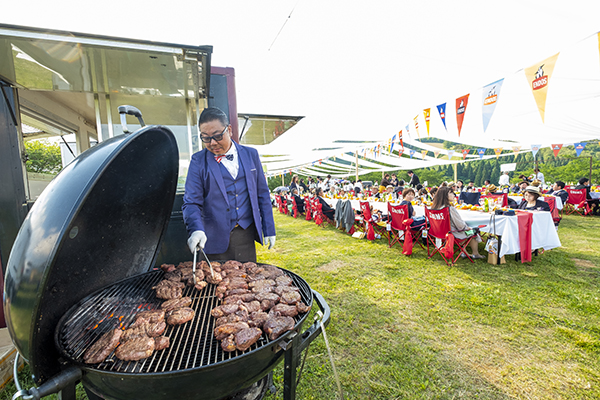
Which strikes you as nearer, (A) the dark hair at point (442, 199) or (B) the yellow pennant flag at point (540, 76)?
(A) the dark hair at point (442, 199)

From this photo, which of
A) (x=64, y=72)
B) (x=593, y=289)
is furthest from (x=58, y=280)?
(x=593, y=289)

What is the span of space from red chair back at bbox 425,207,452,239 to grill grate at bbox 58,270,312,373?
374 cm

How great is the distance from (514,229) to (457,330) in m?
2.77

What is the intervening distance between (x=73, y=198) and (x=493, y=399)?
2.96 meters

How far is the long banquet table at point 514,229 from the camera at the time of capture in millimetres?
4426

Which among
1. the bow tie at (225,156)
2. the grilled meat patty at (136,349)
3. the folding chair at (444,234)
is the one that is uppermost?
the bow tie at (225,156)

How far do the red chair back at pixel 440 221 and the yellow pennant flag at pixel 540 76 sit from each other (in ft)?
11.2

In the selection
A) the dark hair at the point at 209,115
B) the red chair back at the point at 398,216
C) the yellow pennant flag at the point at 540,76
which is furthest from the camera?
the red chair back at the point at 398,216

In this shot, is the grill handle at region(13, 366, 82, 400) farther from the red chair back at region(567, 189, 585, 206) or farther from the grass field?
the red chair back at region(567, 189, 585, 206)

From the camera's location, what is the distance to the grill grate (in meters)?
1.10

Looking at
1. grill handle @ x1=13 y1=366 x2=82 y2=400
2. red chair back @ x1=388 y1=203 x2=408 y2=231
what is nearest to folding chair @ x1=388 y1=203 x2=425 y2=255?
red chair back @ x1=388 y1=203 x2=408 y2=231

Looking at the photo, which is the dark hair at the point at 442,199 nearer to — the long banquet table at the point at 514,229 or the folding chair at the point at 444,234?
the folding chair at the point at 444,234

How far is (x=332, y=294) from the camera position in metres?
3.69

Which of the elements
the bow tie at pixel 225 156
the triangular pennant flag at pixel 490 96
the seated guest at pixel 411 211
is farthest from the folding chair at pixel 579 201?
the bow tie at pixel 225 156
